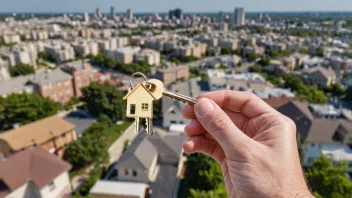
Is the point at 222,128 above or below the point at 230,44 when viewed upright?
above

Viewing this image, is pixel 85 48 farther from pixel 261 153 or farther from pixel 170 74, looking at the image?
pixel 261 153

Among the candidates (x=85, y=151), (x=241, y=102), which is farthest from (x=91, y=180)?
(x=241, y=102)

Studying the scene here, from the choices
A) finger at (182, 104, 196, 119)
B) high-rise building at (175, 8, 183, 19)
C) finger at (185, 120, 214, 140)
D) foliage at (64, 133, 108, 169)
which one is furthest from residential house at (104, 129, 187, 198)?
high-rise building at (175, 8, 183, 19)

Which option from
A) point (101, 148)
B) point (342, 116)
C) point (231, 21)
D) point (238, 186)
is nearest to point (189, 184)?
point (101, 148)

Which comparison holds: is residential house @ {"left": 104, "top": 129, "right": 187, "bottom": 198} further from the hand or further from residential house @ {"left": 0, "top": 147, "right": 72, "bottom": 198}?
the hand

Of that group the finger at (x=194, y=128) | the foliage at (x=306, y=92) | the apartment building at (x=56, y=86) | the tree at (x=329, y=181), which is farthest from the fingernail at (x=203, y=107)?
the foliage at (x=306, y=92)

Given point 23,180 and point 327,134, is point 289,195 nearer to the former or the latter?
point 23,180

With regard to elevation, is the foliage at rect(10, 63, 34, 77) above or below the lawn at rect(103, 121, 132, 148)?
above
